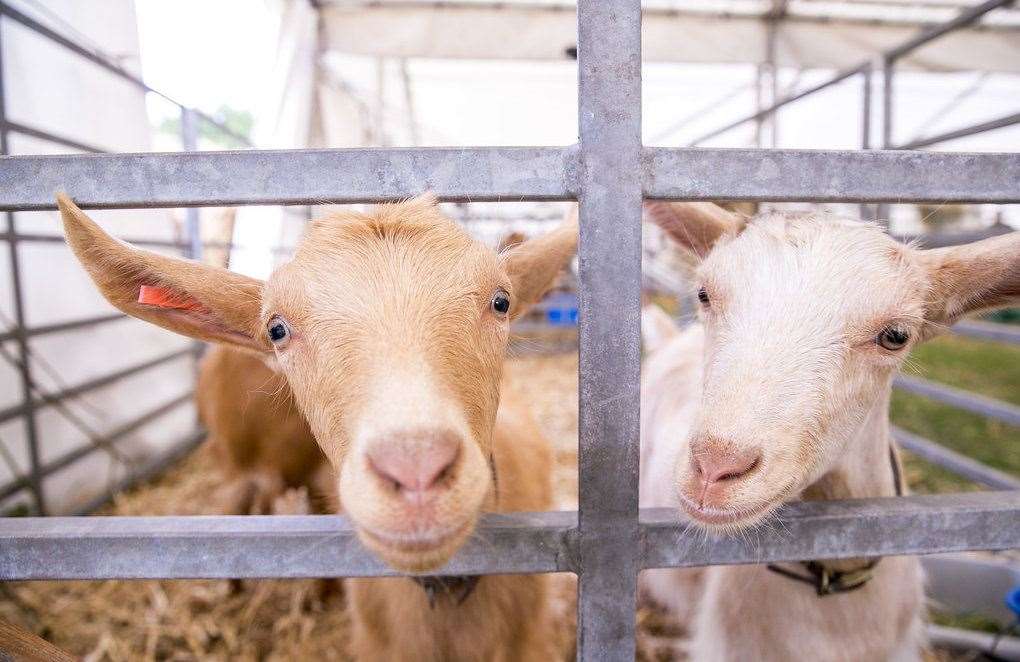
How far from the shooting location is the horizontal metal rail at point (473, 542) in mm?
1248

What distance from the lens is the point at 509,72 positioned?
1144cm

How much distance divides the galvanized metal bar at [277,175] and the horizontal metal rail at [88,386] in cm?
313

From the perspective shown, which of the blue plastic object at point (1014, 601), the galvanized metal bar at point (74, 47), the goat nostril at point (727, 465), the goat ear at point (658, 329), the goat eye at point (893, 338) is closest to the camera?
the goat nostril at point (727, 465)

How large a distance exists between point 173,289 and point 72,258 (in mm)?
3523

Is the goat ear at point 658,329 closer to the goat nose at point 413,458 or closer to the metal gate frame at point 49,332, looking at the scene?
the metal gate frame at point 49,332

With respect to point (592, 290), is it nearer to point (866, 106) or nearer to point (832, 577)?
point (832, 577)

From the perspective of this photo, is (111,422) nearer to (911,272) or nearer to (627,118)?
(627,118)

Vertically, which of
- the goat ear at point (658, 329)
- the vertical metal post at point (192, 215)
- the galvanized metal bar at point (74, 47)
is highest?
the galvanized metal bar at point (74, 47)

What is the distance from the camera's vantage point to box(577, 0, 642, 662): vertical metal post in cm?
117

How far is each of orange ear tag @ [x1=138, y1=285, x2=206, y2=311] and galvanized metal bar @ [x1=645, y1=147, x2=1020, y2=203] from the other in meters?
1.21

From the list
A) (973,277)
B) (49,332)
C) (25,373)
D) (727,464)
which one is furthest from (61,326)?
(973,277)

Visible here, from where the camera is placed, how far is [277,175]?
3.88 ft

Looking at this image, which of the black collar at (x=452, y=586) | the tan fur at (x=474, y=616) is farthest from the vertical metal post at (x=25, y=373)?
the black collar at (x=452, y=586)

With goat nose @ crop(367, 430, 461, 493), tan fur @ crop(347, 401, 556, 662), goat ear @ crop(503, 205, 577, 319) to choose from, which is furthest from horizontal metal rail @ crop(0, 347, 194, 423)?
goat nose @ crop(367, 430, 461, 493)
